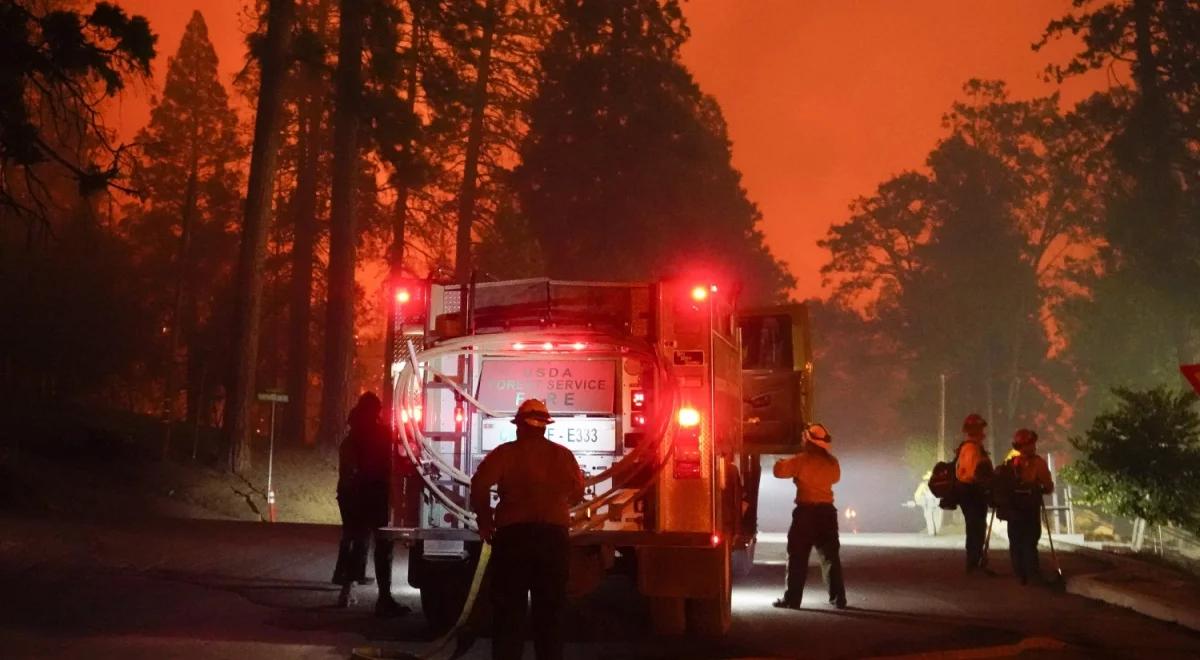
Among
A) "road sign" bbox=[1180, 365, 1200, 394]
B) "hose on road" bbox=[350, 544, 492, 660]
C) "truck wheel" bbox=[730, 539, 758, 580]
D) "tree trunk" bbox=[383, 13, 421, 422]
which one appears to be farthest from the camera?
"tree trunk" bbox=[383, 13, 421, 422]

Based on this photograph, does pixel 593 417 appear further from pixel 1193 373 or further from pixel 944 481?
pixel 944 481

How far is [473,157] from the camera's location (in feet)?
125

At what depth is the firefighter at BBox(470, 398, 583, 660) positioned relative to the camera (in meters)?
7.48

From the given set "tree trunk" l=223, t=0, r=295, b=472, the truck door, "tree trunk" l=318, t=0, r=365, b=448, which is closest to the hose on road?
the truck door

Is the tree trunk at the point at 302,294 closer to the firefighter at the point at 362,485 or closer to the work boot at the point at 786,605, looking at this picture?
the firefighter at the point at 362,485

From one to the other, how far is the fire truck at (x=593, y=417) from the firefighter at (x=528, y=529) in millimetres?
1435

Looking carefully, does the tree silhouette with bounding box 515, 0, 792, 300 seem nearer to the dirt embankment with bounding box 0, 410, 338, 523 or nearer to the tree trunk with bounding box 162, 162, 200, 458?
the tree trunk with bounding box 162, 162, 200, 458

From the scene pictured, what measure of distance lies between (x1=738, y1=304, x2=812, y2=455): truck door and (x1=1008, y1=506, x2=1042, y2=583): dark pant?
3289 mm

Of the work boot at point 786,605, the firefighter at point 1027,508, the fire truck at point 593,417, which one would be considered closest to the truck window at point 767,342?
the firefighter at point 1027,508

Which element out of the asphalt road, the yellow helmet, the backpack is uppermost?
the yellow helmet

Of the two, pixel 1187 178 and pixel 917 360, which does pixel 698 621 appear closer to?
pixel 1187 178

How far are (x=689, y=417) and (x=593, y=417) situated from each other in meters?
1.03

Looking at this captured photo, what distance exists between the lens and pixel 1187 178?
38.2 meters

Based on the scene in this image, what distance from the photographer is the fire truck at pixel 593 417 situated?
30.5 feet
